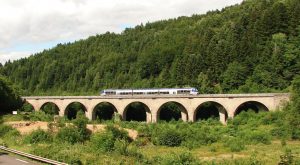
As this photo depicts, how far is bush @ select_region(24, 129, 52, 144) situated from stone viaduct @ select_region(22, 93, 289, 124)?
3396 centimetres

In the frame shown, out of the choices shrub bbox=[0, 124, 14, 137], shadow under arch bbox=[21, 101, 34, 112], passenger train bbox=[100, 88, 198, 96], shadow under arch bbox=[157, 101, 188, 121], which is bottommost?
shrub bbox=[0, 124, 14, 137]

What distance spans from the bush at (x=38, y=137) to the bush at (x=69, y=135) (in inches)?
39.3

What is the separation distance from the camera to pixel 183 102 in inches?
2731

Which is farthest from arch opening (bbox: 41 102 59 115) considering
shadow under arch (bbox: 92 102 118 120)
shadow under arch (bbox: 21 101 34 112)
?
shadow under arch (bbox: 92 102 118 120)

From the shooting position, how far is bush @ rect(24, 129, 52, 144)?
37.0 m

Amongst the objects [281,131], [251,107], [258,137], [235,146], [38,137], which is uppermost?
[251,107]

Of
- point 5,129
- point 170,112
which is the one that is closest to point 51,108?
point 170,112

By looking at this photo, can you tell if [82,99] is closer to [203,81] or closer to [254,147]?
[203,81]

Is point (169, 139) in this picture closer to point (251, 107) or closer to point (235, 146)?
point (235, 146)

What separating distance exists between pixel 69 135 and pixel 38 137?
3020 millimetres

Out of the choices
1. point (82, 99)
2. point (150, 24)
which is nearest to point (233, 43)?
point (82, 99)

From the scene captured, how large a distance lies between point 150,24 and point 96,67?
45.7 m

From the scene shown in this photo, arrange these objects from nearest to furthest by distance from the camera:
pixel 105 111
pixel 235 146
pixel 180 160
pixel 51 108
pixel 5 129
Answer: pixel 180 160, pixel 235 146, pixel 5 129, pixel 105 111, pixel 51 108

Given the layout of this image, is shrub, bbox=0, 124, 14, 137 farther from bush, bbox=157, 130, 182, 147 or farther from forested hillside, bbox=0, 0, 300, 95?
forested hillside, bbox=0, 0, 300, 95
